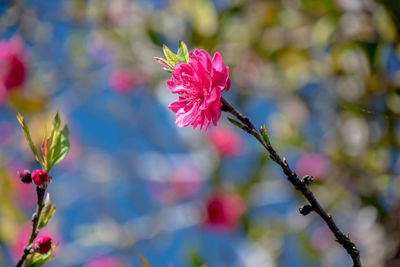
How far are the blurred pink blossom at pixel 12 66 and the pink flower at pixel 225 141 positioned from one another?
1.23 meters

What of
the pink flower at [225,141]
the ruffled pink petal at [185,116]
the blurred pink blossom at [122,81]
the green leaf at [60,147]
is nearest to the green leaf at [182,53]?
the ruffled pink petal at [185,116]

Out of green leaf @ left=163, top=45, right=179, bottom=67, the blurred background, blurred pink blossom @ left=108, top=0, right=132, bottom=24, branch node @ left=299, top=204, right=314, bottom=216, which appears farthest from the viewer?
blurred pink blossom @ left=108, top=0, right=132, bottom=24

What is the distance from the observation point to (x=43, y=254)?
678 mm

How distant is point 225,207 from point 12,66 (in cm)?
136

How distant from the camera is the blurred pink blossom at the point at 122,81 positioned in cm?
308

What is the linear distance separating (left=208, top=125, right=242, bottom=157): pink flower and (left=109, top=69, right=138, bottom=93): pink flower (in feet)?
2.50

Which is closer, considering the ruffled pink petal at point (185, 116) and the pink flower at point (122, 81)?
Result: the ruffled pink petal at point (185, 116)

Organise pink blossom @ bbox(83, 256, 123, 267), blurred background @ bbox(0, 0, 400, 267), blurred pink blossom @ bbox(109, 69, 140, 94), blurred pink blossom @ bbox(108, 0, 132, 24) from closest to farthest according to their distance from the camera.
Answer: blurred background @ bbox(0, 0, 400, 267), blurred pink blossom @ bbox(108, 0, 132, 24), pink blossom @ bbox(83, 256, 123, 267), blurred pink blossom @ bbox(109, 69, 140, 94)

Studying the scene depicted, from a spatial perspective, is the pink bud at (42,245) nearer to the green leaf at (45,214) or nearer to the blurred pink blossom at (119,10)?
the green leaf at (45,214)

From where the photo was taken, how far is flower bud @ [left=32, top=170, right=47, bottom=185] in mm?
649

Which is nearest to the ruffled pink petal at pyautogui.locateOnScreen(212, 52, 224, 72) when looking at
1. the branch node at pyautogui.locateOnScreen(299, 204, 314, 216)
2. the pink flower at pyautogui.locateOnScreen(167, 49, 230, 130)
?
the pink flower at pyautogui.locateOnScreen(167, 49, 230, 130)

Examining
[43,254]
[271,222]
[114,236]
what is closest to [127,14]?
[114,236]

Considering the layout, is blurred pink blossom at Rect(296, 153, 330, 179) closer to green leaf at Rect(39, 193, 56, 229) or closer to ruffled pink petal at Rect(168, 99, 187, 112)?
ruffled pink petal at Rect(168, 99, 187, 112)

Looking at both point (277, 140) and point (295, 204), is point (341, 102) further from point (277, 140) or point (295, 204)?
point (295, 204)
